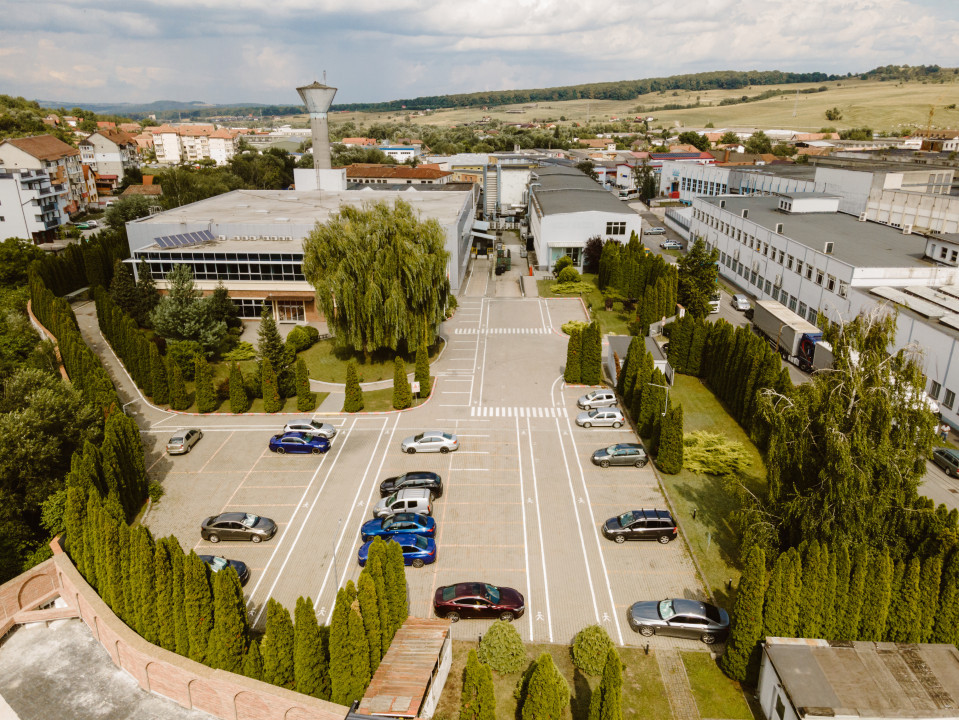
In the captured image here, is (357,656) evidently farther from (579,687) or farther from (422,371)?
(422,371)

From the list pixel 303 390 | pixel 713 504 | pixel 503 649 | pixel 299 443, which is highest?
pixel 303 390

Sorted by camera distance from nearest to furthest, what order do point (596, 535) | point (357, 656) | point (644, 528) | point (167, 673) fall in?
point (357, 656) < point (167, 673) < point (644, 528) < point (596, 535)

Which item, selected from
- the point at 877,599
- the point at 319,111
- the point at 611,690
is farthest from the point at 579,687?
the point at 319,111

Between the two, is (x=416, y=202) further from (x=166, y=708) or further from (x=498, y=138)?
(x=498, y=138)

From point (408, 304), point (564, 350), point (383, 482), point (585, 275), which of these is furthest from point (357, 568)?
point (585, 275)

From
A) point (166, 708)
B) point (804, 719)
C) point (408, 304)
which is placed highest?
point (408, 304)

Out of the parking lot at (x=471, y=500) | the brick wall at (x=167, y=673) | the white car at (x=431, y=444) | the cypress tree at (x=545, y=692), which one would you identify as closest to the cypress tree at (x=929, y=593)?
the parking lot at (x=471, y=500)

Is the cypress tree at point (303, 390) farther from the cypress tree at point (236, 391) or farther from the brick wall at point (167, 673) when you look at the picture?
the brick wall at point (167, 673)
